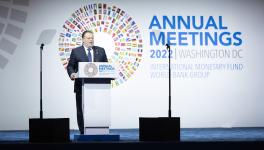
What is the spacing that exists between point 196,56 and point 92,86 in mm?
3305

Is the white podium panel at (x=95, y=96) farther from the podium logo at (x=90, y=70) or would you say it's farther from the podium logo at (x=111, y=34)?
the podium logo at (x=111, y=34)

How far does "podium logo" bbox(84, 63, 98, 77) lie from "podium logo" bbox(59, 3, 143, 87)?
8.93 ft

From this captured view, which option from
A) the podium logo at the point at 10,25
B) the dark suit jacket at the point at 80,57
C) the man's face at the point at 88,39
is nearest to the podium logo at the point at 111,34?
the podium logo at the point at 10,25

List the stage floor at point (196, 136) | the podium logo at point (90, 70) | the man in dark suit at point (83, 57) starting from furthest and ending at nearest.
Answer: the man in dark suit at point (83, 57)
the stage floor at point (196, 136)
the podium logo at point (90, 70)

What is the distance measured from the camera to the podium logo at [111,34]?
8180mm

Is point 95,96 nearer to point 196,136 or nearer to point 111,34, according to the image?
point 196,136

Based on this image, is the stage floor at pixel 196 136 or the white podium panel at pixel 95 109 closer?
the white podium panel at pixel 95 109

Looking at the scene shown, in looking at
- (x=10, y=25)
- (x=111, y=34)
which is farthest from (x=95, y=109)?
(x=10, y=25)

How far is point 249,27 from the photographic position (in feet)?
28.5

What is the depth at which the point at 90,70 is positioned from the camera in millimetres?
5496

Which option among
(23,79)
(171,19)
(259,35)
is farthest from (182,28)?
(23,79)

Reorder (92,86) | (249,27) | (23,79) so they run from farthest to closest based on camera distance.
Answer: (249,27) → (23,79) → (92,86)

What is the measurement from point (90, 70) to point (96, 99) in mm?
345

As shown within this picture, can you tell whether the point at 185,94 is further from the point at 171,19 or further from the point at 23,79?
the point at 23,79
